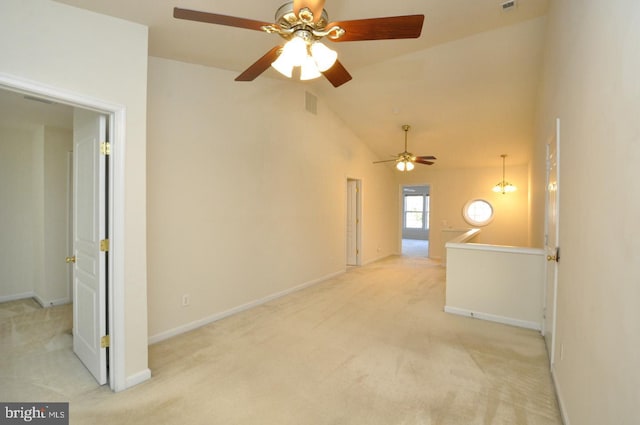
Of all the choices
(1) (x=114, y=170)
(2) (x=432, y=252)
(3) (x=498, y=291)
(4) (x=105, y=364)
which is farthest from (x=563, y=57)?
(2) (x=432, y=252)

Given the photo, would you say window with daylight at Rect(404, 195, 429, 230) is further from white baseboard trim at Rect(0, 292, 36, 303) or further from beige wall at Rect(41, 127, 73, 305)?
white baseboard trim at Rect(0, 292, 36, 303)

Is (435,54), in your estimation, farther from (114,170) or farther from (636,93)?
(114,170)

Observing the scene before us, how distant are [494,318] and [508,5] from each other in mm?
3398

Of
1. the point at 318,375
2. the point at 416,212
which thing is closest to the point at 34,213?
the point at 318,375

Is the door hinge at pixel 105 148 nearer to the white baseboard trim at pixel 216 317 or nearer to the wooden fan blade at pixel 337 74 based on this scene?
the wooden fan blade at pixel 337 74

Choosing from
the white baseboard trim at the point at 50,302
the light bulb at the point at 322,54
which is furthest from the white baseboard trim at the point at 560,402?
the white baseboard trim at the point at 50,302

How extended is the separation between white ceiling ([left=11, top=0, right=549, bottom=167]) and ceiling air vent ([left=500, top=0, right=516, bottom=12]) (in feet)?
0.16

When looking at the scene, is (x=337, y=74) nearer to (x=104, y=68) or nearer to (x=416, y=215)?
(x=104, y=68)

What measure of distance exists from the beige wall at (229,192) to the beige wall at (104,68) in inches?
28.3

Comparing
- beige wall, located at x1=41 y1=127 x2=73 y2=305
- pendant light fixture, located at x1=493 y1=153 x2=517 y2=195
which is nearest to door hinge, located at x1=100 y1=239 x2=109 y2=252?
beige wall, located at x1=41 y1=127 x2=73 y2=305

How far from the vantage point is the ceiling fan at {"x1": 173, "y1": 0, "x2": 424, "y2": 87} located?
167 cm

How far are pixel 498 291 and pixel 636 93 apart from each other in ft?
10.5

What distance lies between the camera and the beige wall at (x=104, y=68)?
1816 mm

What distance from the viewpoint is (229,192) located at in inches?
148
